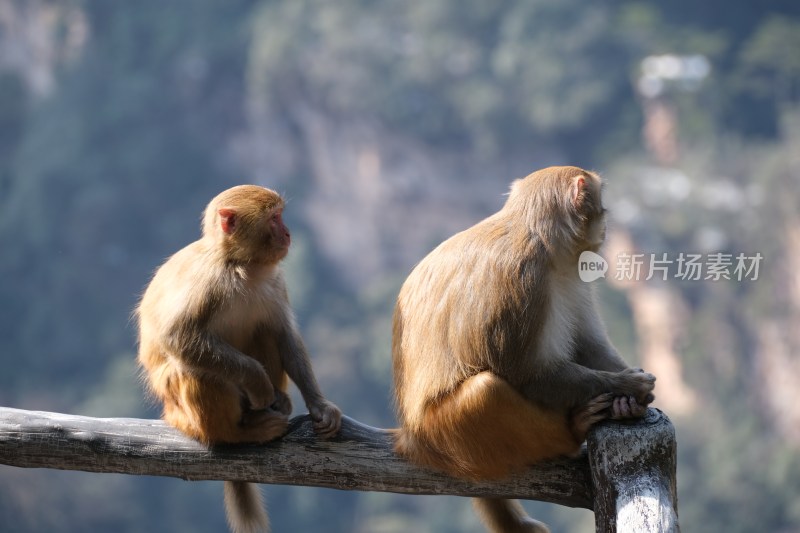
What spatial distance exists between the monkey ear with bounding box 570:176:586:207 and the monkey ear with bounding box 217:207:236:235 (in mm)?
1368

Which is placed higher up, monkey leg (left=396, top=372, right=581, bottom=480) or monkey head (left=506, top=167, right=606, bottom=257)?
monkey head (left=506, top=167, right=606, bottom=257)

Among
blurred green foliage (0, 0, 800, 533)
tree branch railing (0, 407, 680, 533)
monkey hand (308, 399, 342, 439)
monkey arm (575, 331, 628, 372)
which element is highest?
blurred green foliage (0, 0, 800, 533)

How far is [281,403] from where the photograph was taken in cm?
410

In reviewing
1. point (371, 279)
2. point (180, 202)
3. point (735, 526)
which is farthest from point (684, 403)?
point (180, 202)

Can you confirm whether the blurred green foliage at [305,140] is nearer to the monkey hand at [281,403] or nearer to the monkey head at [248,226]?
the monkey hand at [281,403]

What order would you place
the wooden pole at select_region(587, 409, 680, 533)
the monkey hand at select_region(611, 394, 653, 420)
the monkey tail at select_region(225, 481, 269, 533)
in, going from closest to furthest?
the wooden pole at select_region(587, 409, 680, 533) → the monkey hand at select_region(611, 394, 653, 420) → the monkey tail at select_region(225, 481, 269, 533)

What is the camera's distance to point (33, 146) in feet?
153

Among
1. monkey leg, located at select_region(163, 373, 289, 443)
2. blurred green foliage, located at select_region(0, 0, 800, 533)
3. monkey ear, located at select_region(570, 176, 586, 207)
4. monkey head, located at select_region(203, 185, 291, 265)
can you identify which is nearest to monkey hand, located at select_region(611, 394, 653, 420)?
monkey ear, located at select_region(570, 176, 586, 207)

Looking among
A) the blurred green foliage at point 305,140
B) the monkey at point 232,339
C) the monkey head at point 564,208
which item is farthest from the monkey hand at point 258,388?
the blurred green foliage at point 305,140

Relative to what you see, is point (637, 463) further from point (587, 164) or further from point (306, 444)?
point (587, 164)

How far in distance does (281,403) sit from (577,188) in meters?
1.51

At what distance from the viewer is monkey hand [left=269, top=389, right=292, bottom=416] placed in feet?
13.3

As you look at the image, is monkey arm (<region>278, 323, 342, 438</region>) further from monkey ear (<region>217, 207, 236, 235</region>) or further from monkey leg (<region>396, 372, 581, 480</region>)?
monkey ear (<region>217, 207, 236, 235</region>)

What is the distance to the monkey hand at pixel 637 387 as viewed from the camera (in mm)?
3602
